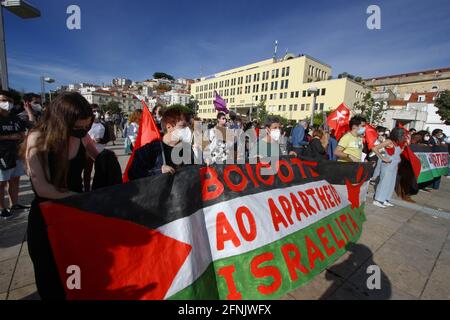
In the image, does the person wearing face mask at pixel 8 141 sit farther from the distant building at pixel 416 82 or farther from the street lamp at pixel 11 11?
the distant building at pixel 416 82

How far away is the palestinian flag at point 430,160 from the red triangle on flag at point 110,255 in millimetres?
8161

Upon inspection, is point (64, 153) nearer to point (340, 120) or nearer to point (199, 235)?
point (199, 235)

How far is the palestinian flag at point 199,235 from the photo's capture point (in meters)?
1.50

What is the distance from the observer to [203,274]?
1880 mm

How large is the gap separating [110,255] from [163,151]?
3.74 feet

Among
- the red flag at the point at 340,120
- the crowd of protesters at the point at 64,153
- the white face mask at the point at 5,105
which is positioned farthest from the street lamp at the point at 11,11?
the red flag at the point at 340,120

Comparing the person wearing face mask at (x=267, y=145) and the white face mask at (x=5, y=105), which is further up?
the white face mask at (x=5, y=105)

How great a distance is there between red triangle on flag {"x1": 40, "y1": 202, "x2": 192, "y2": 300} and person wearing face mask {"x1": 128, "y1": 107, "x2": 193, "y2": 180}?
730 millimetres

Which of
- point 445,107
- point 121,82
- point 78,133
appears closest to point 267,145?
point 78,133

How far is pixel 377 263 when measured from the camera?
299 cm

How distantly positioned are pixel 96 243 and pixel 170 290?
634 mm

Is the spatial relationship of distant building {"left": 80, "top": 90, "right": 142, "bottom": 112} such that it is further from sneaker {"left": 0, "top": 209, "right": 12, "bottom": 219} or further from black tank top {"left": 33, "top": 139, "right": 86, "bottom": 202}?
black tank top {"left": 33, "top": 139, "right": 86, "bottom": 202}

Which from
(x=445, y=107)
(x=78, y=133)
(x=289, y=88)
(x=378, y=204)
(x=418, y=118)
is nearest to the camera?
(x=78, y=133)
